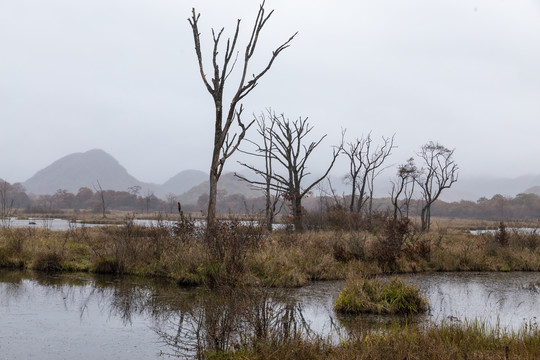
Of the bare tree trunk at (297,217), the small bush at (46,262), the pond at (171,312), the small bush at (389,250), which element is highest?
the bare tree trunk at (297,217)

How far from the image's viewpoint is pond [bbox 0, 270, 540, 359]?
6430 millimetres

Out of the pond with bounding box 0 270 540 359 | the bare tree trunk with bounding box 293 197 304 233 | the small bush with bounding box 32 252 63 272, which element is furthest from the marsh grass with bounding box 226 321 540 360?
the bare tree trunk with bounding box 293 197 304 233

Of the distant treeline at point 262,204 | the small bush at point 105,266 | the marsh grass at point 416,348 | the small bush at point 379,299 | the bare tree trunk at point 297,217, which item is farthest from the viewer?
the distant treeline at point 262,204

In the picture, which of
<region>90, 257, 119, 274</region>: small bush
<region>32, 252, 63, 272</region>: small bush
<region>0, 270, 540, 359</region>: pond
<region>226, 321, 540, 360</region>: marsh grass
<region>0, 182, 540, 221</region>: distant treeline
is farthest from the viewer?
<region>0, 182, 540, 221</region>: distant treeline

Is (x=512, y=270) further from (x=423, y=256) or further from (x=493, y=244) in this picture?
(x=423, y=256)

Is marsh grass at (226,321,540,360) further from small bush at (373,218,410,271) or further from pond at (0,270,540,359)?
small bush at (373,218,410,271)

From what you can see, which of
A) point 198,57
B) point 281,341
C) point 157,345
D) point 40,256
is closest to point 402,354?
point 281,341

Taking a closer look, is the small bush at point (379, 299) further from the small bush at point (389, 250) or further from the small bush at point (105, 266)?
the small bush at point (105, 266)

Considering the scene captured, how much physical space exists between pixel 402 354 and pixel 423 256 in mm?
13176

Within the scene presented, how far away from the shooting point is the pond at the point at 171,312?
6.43m

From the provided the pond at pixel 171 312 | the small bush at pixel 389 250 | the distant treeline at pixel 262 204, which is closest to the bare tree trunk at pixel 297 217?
the small bush at pixel 389 250

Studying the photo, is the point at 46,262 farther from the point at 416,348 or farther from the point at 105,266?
the point at 416,348

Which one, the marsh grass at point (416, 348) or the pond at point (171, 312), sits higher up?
the marsh grass at point (416, 348)

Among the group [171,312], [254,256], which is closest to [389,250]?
[254,256]
